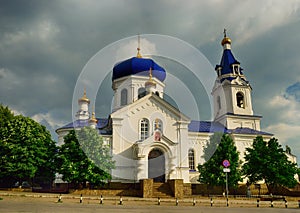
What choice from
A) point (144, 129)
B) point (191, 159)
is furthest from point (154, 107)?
point (191, 159)

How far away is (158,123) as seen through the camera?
33.7m

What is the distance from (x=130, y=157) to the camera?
31.6 metres

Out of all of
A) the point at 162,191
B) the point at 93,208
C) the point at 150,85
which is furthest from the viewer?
the point at 150,85

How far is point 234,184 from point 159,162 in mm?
8238

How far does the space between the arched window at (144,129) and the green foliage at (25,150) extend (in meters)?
9.83

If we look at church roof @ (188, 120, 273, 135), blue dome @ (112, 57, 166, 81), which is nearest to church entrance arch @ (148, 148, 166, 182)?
church roof @ (188, 120, 273, 135)

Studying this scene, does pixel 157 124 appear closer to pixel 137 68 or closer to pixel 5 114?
pixel 137 68

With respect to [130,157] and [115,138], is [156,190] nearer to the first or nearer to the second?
[130,157]

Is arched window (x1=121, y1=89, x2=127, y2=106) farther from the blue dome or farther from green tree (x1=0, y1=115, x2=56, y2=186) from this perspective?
green tree (x1=0, y1=115, x2=56, y2=186)

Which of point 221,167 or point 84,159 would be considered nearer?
point 84,159

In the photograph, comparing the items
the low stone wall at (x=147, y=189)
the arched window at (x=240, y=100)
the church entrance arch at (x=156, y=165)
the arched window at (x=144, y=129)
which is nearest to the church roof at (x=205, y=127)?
the arched window at (x=240, y=100)

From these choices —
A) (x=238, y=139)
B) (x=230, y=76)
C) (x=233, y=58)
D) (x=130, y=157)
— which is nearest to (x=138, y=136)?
(x=130, y=157)

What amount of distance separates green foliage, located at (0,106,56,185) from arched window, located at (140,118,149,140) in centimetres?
983

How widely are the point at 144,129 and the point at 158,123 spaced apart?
72.1 inches
